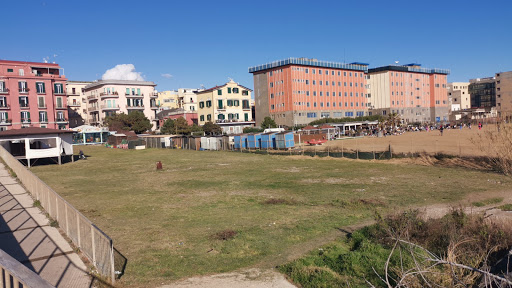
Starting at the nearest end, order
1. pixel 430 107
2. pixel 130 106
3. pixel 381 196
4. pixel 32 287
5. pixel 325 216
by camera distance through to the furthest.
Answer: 1. pixel 32 287
2. pixel 325 216
3. pixel 381 196
4. pixel 130 106
5. pixel 430 107

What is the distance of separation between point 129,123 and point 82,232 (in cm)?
8399

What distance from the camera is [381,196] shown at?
19.4 meters

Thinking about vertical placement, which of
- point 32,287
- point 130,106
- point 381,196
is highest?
point 130,106

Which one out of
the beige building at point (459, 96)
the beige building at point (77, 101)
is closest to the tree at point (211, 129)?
the beige building at point (77, 101)

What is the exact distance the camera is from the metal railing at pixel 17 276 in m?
4.14

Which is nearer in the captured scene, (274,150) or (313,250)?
(313,250)

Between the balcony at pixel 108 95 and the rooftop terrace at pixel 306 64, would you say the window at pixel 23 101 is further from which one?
the rooftop terrace at pixel 306 64

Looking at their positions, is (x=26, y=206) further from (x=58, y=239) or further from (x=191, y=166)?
(x=191, y=166)

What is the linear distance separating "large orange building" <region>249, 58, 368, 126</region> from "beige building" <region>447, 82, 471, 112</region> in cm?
7721

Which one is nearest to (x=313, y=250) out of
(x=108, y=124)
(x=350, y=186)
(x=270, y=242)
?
(x=270, y=242)

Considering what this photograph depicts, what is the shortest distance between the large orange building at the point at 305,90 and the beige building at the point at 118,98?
99.9 ft

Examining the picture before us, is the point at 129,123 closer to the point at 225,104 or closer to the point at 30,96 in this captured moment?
the point at 30,96

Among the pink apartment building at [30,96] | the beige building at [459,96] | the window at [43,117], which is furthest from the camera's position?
the beige building at [459,96]

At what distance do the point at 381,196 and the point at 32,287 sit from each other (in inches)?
698
